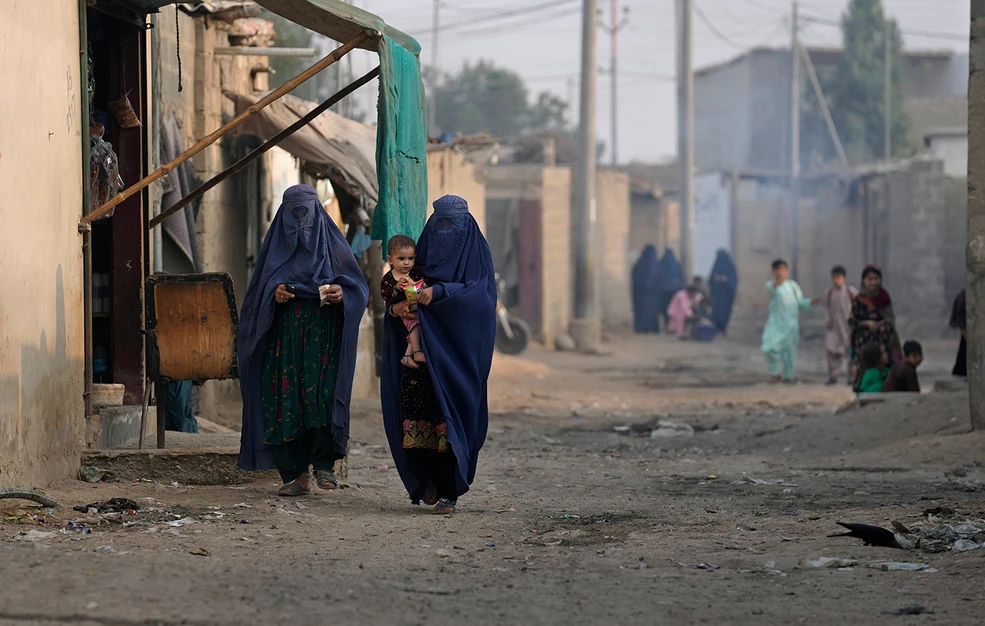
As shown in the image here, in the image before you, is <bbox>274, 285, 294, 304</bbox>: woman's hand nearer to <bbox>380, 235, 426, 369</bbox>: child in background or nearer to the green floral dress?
the green floral dress

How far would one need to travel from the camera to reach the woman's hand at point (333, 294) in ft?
19.5

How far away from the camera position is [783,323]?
1494 cm

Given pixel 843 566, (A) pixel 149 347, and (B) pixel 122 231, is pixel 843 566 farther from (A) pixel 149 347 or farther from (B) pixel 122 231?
(B) pixel 122 231

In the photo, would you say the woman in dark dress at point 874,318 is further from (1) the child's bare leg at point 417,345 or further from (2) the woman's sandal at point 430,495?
(1) the child's bare leg at point 417,345

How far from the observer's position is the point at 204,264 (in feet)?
29.6

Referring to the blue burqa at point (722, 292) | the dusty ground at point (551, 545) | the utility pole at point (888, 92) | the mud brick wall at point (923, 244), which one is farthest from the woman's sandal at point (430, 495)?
the utility pole at point (888, 92)

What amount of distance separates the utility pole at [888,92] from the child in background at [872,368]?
30.7 m

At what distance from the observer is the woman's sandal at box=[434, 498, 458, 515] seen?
5852 mm

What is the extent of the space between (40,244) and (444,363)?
5.77ft

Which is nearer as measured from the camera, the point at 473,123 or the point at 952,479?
the point at 952,479

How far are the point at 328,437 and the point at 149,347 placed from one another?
95cm

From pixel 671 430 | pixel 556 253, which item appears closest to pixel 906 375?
pixel 671 430

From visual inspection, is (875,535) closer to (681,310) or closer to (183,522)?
(183,522)

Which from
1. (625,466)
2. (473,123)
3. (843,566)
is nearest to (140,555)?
(843,566)
